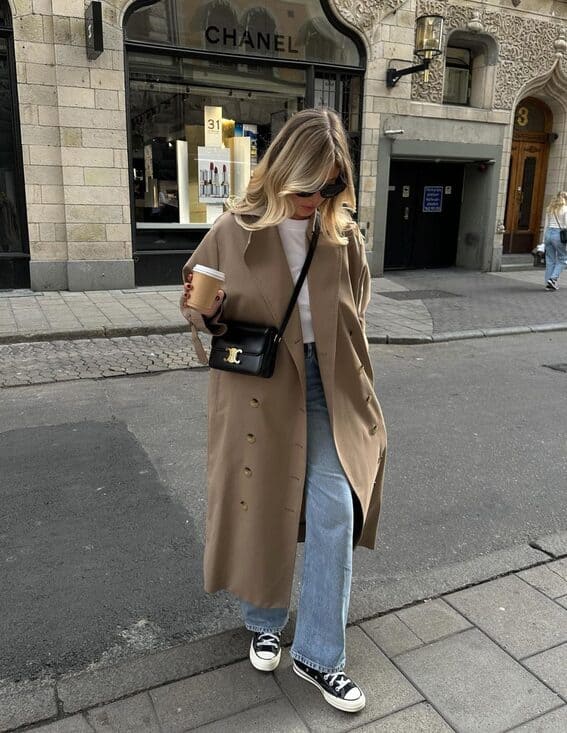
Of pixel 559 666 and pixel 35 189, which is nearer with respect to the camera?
pixel 559 666

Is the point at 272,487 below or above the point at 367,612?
above

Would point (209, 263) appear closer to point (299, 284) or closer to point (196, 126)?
point (299, 284)

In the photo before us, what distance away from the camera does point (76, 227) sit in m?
10.4

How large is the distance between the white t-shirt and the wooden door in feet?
48.1

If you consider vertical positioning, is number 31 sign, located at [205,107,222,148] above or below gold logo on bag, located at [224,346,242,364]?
above

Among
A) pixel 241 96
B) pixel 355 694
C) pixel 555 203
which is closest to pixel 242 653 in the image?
pixel 355 694

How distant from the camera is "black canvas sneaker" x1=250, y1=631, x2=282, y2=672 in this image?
243 centimetres

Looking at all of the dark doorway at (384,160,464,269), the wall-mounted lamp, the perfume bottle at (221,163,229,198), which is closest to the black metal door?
the perfume bottle at (221,163,229,198)

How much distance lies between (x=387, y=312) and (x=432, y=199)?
5.64m

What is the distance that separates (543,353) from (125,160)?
705cm

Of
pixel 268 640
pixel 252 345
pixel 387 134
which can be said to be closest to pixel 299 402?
pixel 252 345

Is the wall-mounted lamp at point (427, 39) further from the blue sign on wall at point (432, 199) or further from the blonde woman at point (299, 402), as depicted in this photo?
the blonde woman at point (299, 402)

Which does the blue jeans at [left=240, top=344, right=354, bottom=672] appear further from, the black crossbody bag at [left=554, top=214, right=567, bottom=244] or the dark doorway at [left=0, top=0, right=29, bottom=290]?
the black crossbody bag at [left=554, top=214, right=567, bottom=244]

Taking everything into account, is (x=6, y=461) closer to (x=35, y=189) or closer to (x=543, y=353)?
(x=543, y=353)
